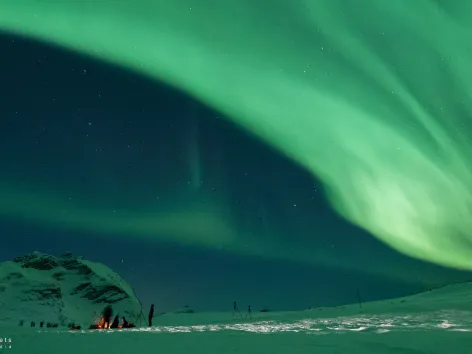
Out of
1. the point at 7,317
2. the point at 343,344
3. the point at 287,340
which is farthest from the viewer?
the point at 7,317

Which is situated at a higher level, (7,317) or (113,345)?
(7,317)

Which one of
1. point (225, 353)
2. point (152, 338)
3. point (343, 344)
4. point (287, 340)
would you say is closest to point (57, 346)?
point (152, 338)

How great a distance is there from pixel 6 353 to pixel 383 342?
9.23 meters

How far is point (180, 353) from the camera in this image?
34.9 ft

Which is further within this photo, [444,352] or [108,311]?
[108,311]

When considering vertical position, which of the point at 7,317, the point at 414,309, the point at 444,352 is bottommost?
the point at 444,352

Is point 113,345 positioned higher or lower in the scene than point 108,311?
lower

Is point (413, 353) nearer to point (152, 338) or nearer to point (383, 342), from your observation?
point (383, 342)

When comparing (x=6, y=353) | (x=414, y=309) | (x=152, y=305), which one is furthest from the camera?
(x=152, y=305)

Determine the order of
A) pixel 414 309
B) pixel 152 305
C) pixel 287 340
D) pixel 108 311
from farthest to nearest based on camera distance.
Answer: pixel 152 305, pixel 108 311, pixel 414 309, pixel 287 340

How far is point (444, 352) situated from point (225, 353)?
501 cm

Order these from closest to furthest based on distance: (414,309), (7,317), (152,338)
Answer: (152,338)
(414,309)
(7,317)

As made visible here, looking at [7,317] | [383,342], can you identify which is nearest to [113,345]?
[383,342]

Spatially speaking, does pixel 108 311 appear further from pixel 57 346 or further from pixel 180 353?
pixel 180 353
